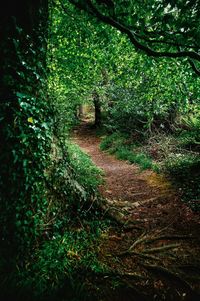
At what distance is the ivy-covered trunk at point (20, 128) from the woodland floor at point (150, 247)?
1.50 metres

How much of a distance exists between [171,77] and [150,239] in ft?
16.3

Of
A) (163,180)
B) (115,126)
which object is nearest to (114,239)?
(163,180)

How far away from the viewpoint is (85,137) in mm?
20969

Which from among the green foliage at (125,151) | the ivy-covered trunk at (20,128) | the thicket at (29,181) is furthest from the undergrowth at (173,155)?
the ivy-covered trunk at (20,128)

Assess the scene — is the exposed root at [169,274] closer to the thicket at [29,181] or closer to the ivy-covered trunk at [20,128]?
the thicket at [29,181]

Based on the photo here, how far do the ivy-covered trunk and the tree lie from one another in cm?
129

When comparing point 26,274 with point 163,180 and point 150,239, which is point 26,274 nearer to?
point 150,239

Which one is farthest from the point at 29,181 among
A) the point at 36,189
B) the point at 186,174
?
the point at 186,174

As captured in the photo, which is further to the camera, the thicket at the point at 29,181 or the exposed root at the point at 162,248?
the exposed root at the point at 162,248

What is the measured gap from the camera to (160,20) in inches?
158

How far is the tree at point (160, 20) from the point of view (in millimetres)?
3891

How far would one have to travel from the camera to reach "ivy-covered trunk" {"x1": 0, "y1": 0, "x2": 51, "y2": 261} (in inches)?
151

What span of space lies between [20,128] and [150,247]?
318 cm

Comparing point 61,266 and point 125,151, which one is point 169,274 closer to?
point 61,266
